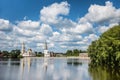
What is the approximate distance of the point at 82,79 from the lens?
41.5 meters

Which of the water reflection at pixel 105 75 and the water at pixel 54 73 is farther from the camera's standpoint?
the water at pixel 54 73

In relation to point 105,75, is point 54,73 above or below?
above

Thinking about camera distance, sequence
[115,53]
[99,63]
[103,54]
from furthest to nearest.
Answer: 1. [99,63]
2. [103,54]
3. [115,53]

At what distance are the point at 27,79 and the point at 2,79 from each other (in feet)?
12.2

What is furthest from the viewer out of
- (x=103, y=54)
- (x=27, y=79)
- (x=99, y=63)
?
(x=99, y=63)

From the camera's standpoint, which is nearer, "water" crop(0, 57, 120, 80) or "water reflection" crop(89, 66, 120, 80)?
"water reflection" crop(89, 66, 120, 80)

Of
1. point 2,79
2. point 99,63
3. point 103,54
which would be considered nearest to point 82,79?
point 2,79

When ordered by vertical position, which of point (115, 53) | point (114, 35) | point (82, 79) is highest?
point (114, 35)

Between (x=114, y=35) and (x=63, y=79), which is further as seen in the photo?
(x=114, y=35)

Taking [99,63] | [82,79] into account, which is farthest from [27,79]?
[99,63]

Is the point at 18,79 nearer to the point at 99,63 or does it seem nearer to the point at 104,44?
the point at 104,44

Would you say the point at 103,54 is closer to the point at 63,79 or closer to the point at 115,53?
the point at 115,53

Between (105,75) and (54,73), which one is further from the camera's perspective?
(54,73)

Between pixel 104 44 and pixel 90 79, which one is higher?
pixel 104 44
